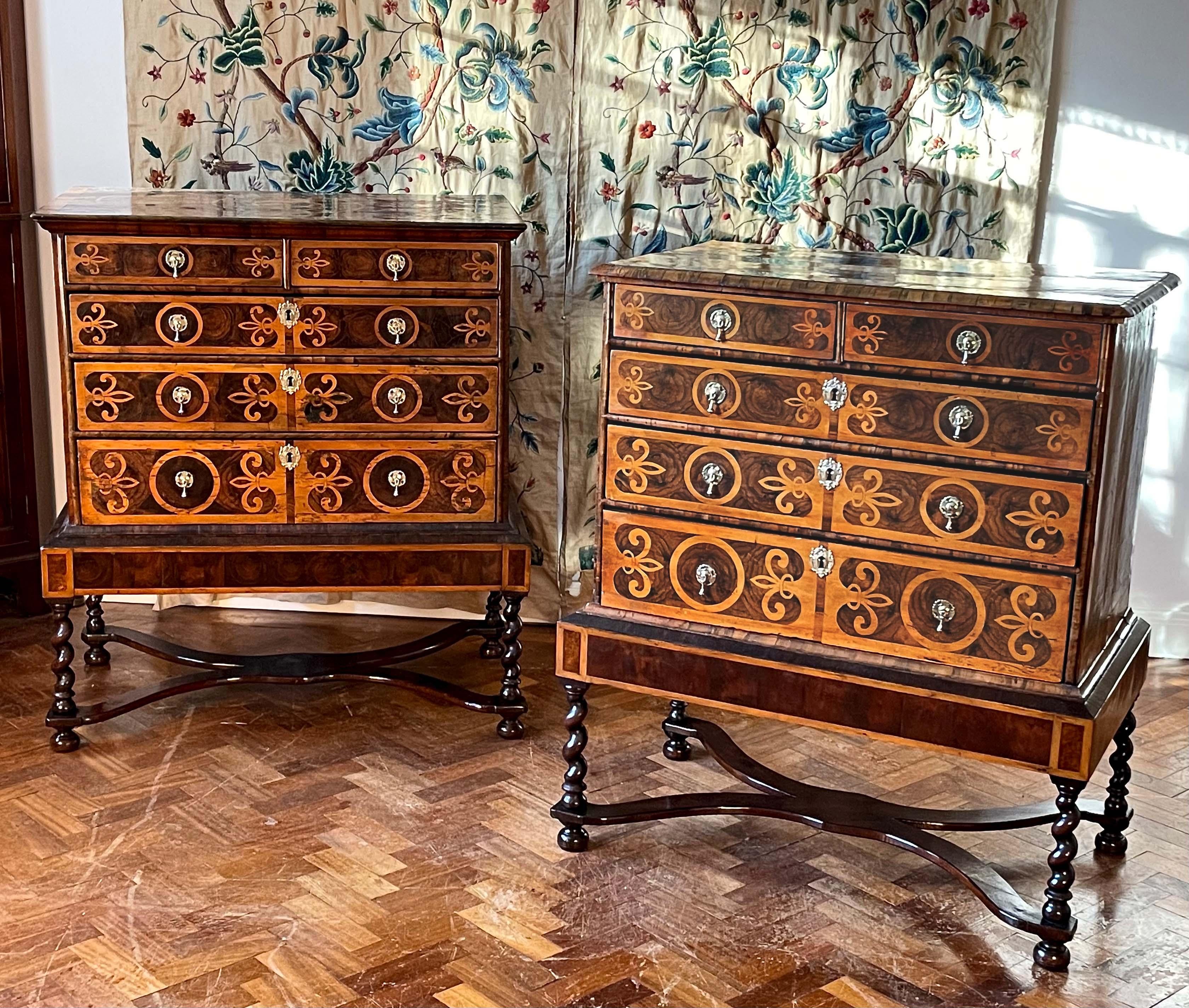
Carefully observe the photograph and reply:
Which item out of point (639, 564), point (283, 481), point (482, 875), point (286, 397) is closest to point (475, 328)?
point (286, 397)

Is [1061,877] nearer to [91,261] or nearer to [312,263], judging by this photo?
[312,263]

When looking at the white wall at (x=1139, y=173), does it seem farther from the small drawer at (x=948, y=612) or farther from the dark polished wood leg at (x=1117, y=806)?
the small drawer at (x=948, y=612)

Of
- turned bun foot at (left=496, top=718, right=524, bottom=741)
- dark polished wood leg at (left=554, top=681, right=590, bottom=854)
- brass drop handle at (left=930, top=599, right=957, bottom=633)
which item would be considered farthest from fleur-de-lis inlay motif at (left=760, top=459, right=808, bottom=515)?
turned bun foot at (left=496, top=718, right=524, bottom=741)

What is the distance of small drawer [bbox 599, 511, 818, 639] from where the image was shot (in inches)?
109

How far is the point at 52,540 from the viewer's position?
3379mm

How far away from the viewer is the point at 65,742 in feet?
11.3

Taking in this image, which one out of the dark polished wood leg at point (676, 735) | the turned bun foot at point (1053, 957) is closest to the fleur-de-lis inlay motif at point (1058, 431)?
the turned bun foot at point (1053, 957)

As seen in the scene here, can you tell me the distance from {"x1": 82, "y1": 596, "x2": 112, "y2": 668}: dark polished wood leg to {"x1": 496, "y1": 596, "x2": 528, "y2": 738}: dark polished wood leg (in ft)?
3.94

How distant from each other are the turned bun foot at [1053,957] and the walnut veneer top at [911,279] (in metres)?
1.18

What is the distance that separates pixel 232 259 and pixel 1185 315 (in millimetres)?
2704

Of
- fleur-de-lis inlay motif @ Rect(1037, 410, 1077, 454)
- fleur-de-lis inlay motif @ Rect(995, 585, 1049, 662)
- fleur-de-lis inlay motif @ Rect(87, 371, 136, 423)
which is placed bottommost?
fleur-de-lis inlay motif @ Rect(995, 585, 1049, 662)

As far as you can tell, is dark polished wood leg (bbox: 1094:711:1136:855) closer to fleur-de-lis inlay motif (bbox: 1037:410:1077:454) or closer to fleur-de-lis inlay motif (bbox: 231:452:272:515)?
fleur-de-lis inlay motif (bbox: 1037:410:1077:454)

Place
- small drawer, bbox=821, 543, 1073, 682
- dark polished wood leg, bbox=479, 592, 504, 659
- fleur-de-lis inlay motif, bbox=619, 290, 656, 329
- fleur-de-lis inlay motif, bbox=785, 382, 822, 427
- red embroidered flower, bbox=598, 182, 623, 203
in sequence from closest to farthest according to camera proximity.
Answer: small drawer, bbox=821, 543, 1073, 682 → fleur-de-lis inlay motif, bbox=785, 382, 822, 427 → fleur-de-lis inlay motif, bbox=619, 290, 656, 329 → dark polished wood leg, bbox=479, 592, 504, 659 → red embroidered flower, bbox=598, 182, 623, 203

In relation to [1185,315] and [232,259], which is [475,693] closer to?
[232,259]
